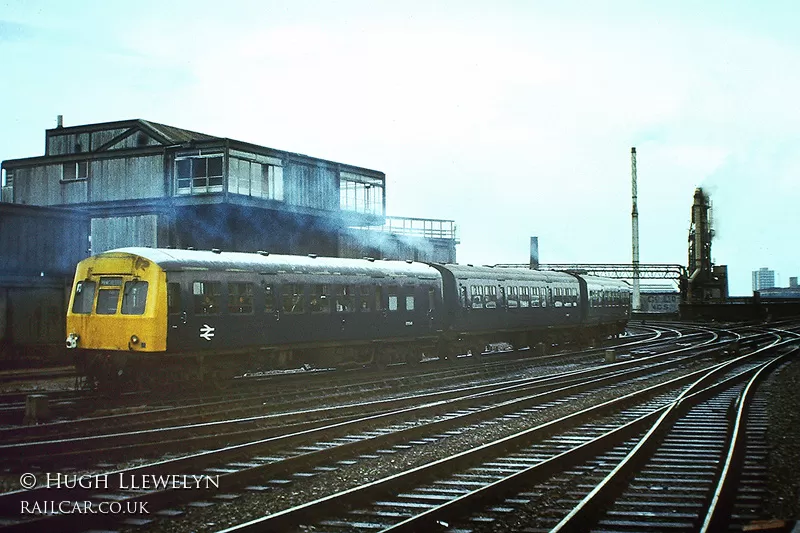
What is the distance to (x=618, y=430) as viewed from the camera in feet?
39.6

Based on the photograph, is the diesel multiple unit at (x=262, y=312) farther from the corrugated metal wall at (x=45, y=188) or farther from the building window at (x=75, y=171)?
the corrugated metal wall at (x=45, y=188)

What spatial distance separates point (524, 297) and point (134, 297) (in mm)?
15840

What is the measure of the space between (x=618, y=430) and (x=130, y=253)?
33.4 ft

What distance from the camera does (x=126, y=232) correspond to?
36.0m

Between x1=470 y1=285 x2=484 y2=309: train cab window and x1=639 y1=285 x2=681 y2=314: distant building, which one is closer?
x1=470 y1=285 x2=484 y2=309: train cab window

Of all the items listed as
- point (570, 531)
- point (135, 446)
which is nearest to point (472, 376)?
point (135, 446)

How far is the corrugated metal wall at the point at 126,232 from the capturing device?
3575cm

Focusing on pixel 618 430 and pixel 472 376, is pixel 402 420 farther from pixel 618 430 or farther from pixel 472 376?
pixel 472 376

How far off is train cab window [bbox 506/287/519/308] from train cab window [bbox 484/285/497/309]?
80cm

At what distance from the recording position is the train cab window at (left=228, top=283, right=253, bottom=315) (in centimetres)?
1839

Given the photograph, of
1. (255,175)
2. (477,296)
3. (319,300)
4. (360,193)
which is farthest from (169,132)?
(319,300)

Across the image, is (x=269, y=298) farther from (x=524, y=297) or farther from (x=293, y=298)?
(x=524, y=297)

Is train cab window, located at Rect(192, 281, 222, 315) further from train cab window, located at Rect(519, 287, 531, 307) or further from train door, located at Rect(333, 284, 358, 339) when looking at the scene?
train cab window, located at Rect(519, 287, 531, 307)

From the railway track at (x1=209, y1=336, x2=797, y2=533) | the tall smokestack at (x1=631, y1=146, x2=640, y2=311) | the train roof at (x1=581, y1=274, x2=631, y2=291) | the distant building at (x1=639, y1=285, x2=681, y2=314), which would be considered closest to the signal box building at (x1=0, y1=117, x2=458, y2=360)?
the train roof at (x1=581, y1=274, x2=631, y2=291)
